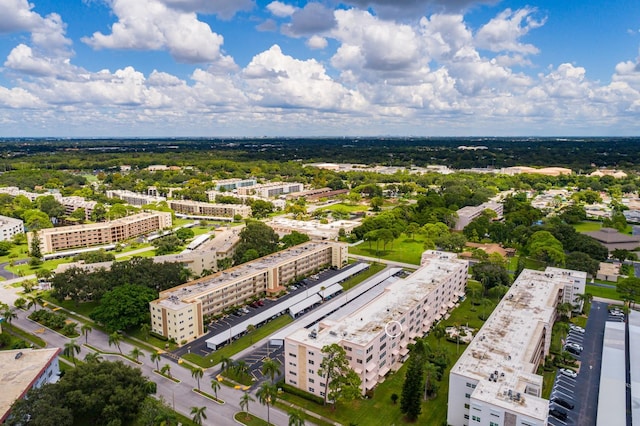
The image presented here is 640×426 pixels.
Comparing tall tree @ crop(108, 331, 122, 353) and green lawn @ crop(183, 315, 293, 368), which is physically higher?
tall tree @ crop(108, 331, 122, 353)

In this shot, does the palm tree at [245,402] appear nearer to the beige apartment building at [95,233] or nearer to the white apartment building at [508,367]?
the white apartment building at [508,367]

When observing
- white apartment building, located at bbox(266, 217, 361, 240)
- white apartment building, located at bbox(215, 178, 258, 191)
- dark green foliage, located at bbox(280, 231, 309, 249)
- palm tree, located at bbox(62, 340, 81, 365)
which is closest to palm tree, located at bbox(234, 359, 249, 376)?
palm tree, located at bbox(62, 340, 81, 365)

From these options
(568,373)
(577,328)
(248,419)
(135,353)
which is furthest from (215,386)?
(577,328)

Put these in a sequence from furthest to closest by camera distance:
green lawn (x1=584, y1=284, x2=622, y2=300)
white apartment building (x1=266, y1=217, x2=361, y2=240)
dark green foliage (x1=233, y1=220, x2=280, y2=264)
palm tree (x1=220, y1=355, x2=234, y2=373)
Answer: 1. white apartment building (x1=266, y1=217, x2=361, y2=240)
2. dark green foliage (x1=233, y1=220, x2=280, y2=264)
3. green lawn (x1=584, y1=284, x2=622, y2=300)
4. palm tree (x1=220, y1=355, x2=234, y2=373)

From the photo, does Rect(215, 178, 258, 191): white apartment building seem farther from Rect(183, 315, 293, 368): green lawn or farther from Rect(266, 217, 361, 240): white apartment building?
Rect(183, 315, 293, 368): green lawn

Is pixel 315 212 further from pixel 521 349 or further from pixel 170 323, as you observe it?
pixel 521 349

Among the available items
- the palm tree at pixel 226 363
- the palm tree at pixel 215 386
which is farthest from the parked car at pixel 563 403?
the palm tree at pixel 215 386

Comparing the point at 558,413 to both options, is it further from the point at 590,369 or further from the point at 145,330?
the point at 145,330
